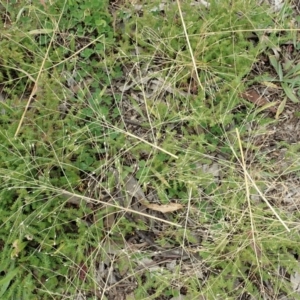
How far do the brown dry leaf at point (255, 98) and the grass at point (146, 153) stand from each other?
1.1 inches

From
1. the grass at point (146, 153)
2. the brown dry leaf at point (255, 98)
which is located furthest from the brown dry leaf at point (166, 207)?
the brown dry leaf at point (255, 98)

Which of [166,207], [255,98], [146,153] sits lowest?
[166,207]

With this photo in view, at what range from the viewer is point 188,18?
2.56 m

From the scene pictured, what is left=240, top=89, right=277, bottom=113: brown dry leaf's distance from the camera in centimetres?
260

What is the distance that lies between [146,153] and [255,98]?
2.08ft

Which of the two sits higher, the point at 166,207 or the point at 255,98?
the point at 255,98

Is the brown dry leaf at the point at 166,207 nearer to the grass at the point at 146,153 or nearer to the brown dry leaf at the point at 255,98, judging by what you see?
the grass at the point at 146,153

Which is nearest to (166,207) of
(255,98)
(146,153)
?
(146,153)

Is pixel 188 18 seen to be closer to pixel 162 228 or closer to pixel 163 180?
pixel 163 180

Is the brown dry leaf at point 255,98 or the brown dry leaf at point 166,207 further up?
the brown dry leaf at point 255,98

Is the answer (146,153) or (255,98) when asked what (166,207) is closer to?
(146,153)

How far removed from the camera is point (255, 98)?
2.61m

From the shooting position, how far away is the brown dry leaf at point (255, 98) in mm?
2602

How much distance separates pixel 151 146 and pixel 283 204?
73cm
